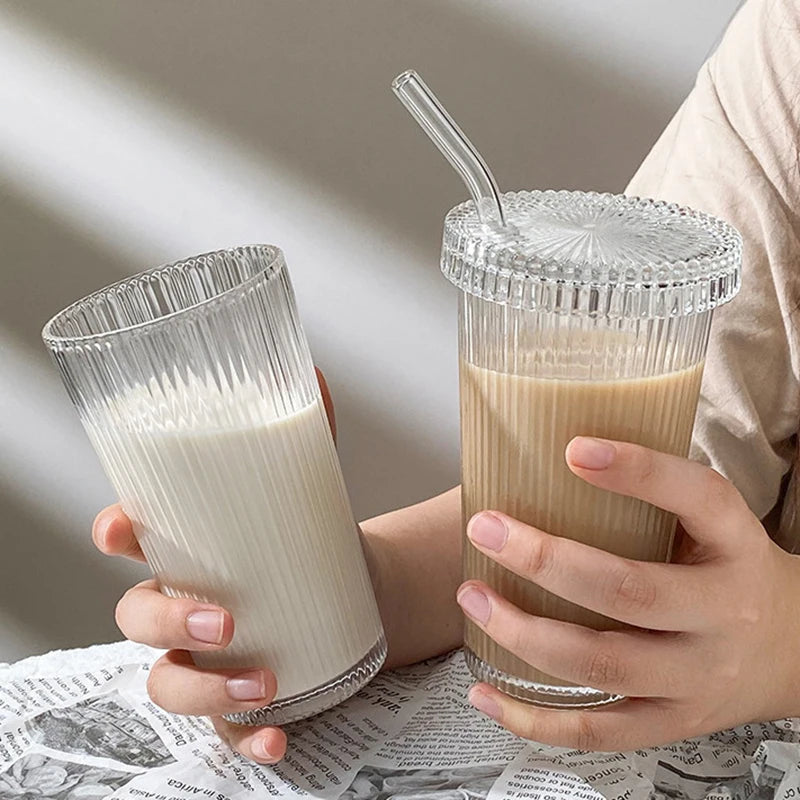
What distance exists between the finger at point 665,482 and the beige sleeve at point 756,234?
0.21 metres

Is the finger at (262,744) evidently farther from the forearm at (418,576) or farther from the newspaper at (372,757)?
the forearm at (418,576)

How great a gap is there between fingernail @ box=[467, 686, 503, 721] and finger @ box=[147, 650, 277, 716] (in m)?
0.09

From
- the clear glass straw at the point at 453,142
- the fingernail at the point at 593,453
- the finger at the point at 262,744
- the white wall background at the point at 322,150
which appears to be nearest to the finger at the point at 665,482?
the fingernail at the point at 593,453

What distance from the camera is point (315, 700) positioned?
0.47 meters

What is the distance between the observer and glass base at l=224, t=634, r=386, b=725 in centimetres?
47

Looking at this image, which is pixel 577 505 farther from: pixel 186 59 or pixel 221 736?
pixel 186 59

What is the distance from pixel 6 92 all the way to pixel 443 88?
392 mm

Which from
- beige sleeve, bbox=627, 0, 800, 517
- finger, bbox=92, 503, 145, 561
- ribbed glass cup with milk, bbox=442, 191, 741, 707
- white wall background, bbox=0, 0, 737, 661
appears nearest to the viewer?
ribbed glass cup with milk, bbox=442, 191, 741, 707

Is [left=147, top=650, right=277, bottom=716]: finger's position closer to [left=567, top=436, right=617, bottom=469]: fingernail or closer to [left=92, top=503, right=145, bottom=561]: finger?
[left=92, top=503, right=145, bottom=561]: finger

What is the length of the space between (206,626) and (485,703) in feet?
0.44

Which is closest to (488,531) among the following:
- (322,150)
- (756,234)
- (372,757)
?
(372,757)

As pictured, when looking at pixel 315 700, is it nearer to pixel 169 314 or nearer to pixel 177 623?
pixel 177 623

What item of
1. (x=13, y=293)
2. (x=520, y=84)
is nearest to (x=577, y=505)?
(x=520, y=84)

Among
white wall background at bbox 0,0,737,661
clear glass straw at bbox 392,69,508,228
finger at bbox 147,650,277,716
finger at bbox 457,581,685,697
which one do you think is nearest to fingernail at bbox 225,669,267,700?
finger at bbox 147,650,277,716
